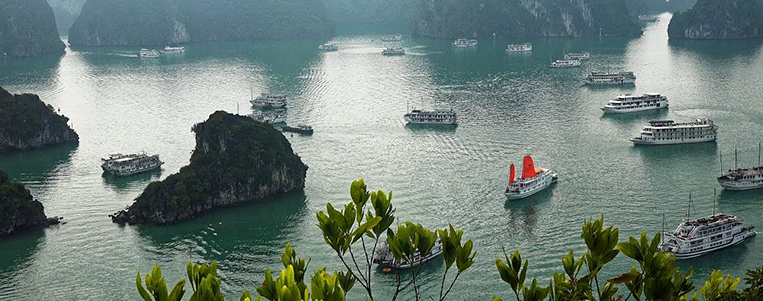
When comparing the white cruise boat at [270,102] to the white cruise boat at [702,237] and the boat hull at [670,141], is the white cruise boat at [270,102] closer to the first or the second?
the boat hull at [670,141]

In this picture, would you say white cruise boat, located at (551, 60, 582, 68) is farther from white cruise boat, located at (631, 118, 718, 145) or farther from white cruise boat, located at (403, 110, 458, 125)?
white cruise boat, located at (631, 118, 718, 145)

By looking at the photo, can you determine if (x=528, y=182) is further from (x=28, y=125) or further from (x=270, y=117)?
(x=28, y=125)

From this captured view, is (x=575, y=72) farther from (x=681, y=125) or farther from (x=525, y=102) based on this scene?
(x=681, y=125)

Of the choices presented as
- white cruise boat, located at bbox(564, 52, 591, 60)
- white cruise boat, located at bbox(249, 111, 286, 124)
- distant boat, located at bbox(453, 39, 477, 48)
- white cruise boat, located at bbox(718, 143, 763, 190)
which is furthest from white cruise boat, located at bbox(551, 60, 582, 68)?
white cruise boat, located at bbox(718, 143, 763, 190)

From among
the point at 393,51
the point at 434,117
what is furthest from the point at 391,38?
the point at 434,117

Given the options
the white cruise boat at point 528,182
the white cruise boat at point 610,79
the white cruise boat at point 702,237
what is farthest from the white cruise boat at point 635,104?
the white cruise boat at point 702,237

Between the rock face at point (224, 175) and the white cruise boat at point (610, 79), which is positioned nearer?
the rock face at point (224, 175)

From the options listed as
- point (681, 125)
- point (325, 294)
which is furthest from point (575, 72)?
point (325, 294)
